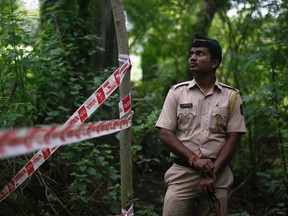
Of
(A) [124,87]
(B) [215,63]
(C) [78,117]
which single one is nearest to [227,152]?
(B) [215,63]

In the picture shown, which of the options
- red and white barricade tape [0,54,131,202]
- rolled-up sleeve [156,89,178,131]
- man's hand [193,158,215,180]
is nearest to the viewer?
man's hand [193,158,215,180]

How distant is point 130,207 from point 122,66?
1.19 meters

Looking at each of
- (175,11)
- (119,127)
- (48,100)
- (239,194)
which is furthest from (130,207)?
(175,11)

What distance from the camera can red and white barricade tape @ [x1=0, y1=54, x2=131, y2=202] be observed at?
3.52m

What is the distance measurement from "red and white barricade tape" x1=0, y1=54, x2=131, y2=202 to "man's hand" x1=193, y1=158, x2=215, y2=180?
38.7 inches

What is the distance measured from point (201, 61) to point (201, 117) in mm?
461

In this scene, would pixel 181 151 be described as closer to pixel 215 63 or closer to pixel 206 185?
pixel 206 185

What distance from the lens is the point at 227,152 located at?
316cm

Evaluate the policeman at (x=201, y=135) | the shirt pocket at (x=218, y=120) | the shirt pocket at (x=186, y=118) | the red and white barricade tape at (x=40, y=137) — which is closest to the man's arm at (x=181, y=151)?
the policeman at (x=201, y=135)

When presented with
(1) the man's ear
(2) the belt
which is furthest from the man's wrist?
(1) the man's ear

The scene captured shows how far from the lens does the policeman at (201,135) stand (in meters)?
3.14

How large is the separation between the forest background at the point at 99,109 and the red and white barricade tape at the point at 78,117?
118 millimetres

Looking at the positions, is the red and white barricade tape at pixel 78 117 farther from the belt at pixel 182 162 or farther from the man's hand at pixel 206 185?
the man's hand at pixel 206 185

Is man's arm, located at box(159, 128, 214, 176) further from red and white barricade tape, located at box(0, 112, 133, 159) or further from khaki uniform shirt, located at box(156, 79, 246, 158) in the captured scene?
red and white barricade tape, located at box(0, 112, 133, 159)
